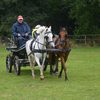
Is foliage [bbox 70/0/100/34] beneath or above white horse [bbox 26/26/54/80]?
above

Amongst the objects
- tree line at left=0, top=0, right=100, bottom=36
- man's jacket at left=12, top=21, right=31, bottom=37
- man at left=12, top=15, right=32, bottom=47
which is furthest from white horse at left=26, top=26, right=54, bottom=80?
tree line at left=0, top=0, right=100, bottom=36

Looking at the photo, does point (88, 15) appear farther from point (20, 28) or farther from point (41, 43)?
point (41, 43)

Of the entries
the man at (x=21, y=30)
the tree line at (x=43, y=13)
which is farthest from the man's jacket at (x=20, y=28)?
the tree line at (x=43, y=13)

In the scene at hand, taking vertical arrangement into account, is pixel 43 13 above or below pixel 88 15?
above

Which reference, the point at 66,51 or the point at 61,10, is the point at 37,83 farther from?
the point at 61,10

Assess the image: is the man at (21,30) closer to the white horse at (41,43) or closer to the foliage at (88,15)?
the white horse at (41,43)

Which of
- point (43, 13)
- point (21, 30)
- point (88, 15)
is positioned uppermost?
point (43, 13)

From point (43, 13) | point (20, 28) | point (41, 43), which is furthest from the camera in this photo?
point (43, 13)

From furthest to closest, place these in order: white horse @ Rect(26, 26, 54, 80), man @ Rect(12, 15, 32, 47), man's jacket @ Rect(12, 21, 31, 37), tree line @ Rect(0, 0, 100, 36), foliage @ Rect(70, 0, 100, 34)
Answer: tree line @ Rect(0, 0, 100, 36)
foliage @ Rect(70, 0, 100, 34)
man's jacket @ Rect(12, 21, 31, 37)
man @ Rect(12, 15, 32, 47)
white horse @ Rect(26, 26, 54, 80)

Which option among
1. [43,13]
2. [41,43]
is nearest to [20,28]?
[41,43]

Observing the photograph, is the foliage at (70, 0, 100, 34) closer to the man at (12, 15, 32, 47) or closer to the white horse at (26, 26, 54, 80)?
the man at (12, 15, 32, 47)

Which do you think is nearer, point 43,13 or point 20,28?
point 20,28

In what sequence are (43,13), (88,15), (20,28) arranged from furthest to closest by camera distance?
(43,13) → (88,15) → (20,28)

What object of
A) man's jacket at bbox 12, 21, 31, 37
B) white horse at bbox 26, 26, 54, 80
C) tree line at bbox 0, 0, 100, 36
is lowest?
white horse at bbox 26, 26, 54, 80
